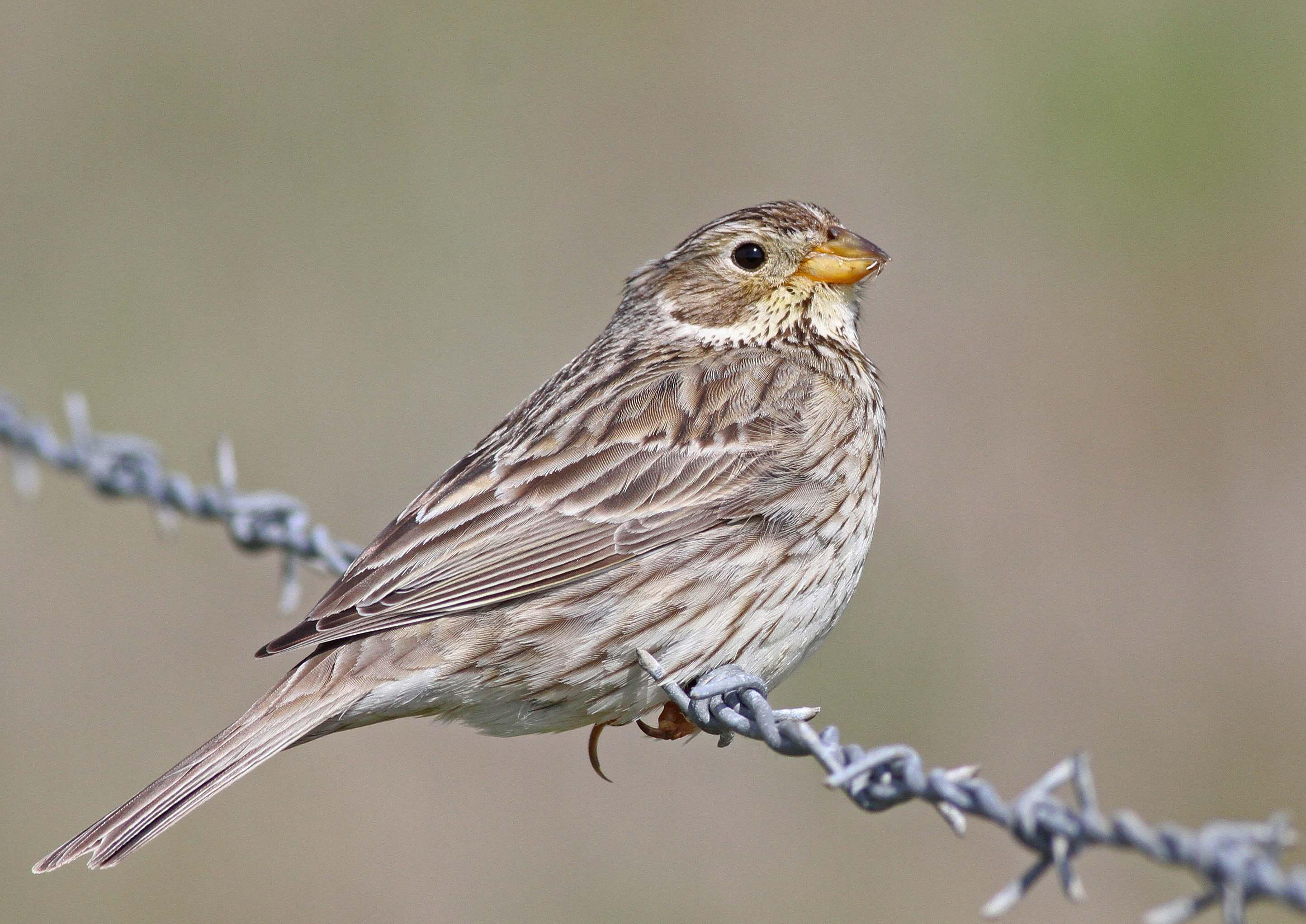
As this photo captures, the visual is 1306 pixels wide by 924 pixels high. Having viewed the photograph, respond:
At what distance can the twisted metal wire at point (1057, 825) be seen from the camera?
215 cm

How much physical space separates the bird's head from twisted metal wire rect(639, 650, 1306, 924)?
6.98 ft

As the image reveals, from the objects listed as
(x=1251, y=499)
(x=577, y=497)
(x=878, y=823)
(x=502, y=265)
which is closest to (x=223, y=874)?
(x=878, y=823)

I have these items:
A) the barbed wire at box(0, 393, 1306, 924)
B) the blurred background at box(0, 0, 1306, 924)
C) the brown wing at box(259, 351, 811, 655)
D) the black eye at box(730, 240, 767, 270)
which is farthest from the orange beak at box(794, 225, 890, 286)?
the blurred background at box(0, 0, 1306, 924)

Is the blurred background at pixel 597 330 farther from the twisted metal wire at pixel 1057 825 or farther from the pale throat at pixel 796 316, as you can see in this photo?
the twisted metal wire at pixel 1057 825

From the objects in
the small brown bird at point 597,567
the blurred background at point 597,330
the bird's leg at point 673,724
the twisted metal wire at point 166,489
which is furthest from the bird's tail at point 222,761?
the blurred background at point 597,330

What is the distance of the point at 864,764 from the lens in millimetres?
2953

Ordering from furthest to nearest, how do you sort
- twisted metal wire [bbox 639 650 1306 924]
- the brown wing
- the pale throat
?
the pale throat, the brown wing, twisted metal wire [bbox 639 650 1306 924]

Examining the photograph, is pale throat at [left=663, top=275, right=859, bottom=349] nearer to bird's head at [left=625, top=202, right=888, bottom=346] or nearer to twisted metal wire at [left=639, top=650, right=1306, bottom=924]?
bird's head at [left=625, top=202, right=888, bottom=346]

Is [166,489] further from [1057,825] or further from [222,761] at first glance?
[1057,825]

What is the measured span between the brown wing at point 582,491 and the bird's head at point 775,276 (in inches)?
9.9

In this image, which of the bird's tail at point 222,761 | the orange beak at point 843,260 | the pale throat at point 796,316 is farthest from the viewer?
the pale throat at point 796,316

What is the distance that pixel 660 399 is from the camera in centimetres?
520

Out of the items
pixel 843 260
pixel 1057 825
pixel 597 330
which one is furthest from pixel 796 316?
pixel 597 330

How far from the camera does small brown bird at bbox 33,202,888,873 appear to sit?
173 inches
